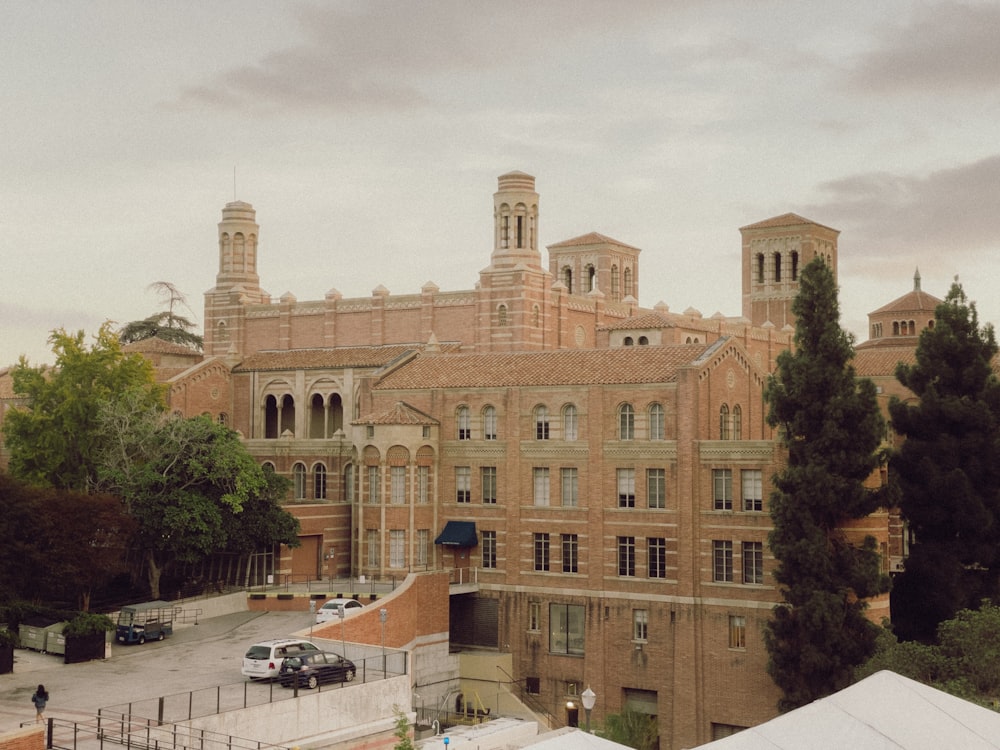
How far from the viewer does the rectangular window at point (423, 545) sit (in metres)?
63.4

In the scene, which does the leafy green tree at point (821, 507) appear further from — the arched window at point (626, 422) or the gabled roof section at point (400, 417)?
the gabled roof section at point (400, 417)

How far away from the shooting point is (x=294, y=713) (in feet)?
128

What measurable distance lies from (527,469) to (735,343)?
11042 mm

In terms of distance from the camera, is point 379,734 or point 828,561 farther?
point 828,561

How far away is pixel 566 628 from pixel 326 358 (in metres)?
25.6

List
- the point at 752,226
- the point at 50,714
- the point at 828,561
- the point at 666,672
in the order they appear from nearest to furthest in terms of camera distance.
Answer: the point at 50,714
the point at 828,561
the point at 666,672
the point at 752,226

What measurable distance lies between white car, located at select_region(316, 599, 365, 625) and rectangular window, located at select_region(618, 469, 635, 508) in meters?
12.2

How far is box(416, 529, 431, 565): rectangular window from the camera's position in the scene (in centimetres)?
6341

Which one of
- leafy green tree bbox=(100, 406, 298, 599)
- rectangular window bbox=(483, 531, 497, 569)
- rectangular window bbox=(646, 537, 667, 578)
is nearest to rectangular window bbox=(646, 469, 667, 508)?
rectangular window bbox=(646, 537, 667, 578)

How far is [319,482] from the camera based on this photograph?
7050 cm

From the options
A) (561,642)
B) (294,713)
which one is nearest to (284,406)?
(561,642)

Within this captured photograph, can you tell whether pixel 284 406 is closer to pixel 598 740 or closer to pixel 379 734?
pixel 379 734

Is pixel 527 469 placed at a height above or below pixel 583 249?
below

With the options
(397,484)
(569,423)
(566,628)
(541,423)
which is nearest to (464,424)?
(541,423)
